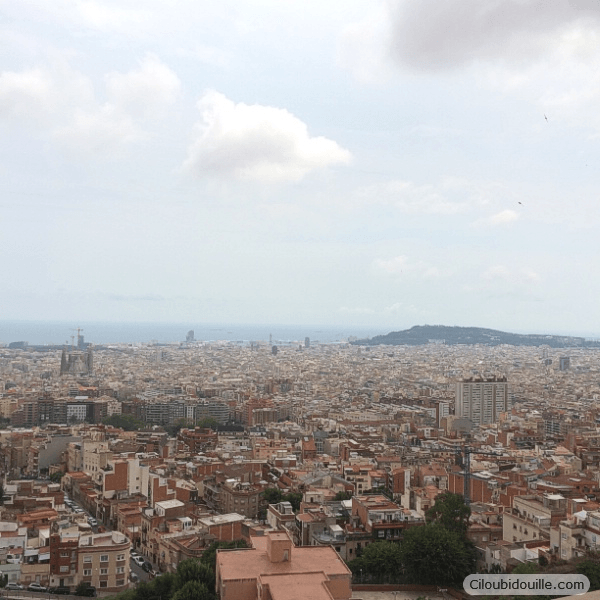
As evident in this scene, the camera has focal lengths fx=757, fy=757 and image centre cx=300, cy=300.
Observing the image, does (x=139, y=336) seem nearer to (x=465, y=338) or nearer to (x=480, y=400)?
(x=465, y=338)

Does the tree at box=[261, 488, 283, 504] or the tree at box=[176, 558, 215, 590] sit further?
the tree at box=[261, 488, 283, 504]

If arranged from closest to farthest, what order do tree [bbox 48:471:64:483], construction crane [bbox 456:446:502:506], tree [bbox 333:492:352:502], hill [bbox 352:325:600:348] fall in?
tree [bbox 333:492:352:502]
construction crane [bbox 456:446:502:506]
tree [bbox 48:471:64:483]
hill [bbox 352:325:600:348]

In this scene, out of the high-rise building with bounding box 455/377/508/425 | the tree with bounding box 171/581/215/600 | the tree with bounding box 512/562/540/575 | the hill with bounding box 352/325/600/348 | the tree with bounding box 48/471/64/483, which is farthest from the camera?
the hill with bounding box 352/325/600/348

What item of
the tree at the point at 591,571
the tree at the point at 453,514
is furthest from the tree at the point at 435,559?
the tree at the point at 591,571

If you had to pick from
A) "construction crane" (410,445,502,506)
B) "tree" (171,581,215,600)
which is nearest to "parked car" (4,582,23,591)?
"tree" (171,581,215,600)

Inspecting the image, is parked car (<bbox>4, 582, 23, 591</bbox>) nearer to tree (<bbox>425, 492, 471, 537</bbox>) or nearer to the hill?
tree (<bbox>425, 492, 471, 537</bbox>)

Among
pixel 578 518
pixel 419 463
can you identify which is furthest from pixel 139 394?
pixel 578 518
